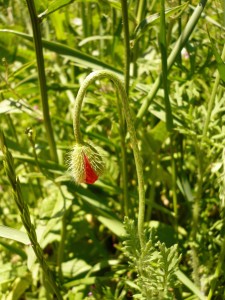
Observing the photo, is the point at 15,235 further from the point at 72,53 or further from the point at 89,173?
the point at 72,53

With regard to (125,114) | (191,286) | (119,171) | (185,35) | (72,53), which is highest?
(72,53)

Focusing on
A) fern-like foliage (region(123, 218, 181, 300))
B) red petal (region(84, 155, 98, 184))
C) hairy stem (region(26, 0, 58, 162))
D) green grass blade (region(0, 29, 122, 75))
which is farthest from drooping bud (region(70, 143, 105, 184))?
green grass blade (region(0, 29, 122, 75))

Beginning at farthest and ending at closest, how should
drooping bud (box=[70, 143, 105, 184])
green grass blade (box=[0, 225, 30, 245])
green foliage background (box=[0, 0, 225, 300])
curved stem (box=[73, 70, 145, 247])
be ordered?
green foliage background (box=[0, 0, 225, 300]), green grass blade (box=[0, 225, 30, 245]), drooping bud (box=[70, 143, 105, 184]), curved stem (box=[73, 70, 145, 247])

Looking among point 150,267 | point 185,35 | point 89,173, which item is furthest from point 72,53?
point 150,267

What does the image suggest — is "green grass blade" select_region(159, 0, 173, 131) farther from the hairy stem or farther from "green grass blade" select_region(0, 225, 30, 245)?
"green grass blade" select_region(0, 225, 30, 245)

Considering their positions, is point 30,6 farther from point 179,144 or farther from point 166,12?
point 179,144

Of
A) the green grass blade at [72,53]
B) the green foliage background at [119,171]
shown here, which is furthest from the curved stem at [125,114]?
the green grass blade at [72,53]

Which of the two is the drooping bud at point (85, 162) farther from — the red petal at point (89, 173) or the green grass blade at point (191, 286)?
the green grass blade at point (191, 286)

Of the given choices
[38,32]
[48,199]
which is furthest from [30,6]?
[48,199]
